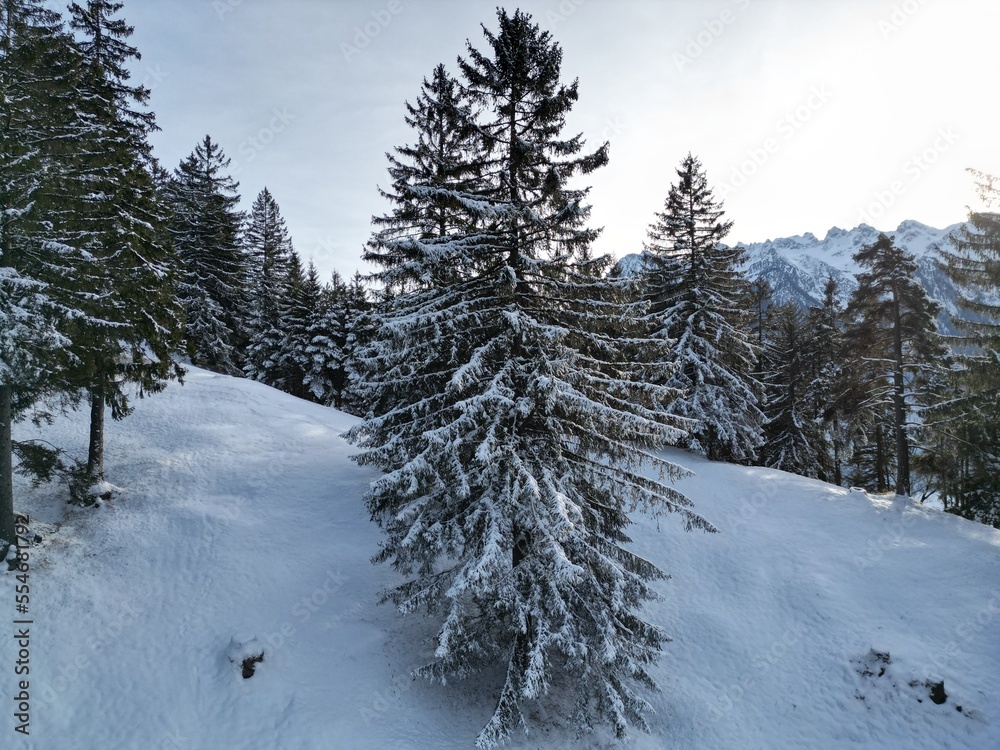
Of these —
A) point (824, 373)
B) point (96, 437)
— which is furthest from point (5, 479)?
point (824, 373)

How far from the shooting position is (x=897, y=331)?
61.2 ft

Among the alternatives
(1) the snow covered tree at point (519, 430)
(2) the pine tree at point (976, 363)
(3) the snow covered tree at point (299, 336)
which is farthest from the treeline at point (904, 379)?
(3) the snow covered tree at point (299, 336)

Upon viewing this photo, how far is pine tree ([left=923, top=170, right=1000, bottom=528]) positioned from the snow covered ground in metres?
2.34

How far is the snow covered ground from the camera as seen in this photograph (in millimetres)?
8562

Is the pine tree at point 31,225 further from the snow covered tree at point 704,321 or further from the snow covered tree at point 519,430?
the snow covered tree at point 704,321

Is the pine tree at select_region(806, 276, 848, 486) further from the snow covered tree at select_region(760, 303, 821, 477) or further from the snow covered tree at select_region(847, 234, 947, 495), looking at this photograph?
the snow covered tree at select_region(847, 234, 947, 495)

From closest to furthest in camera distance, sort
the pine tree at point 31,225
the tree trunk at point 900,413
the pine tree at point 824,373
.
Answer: the pine tree at point 31,225
the tree trunk at point 900,413
the pine tree at point 824,373

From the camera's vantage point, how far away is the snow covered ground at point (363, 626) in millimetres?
8562

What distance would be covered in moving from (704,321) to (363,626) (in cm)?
1851

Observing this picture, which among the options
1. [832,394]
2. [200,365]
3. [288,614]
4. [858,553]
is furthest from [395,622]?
[200,365]

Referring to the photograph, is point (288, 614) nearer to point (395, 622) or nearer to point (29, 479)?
point (395, 622)

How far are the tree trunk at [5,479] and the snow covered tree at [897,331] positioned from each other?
82.4 feet

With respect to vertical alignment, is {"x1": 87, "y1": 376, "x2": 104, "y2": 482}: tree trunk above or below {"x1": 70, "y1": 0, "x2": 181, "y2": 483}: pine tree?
below

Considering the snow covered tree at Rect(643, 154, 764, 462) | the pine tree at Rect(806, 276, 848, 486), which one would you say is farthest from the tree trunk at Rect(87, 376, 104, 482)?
the pine tree at Rect(806, 276, 848, 486)
